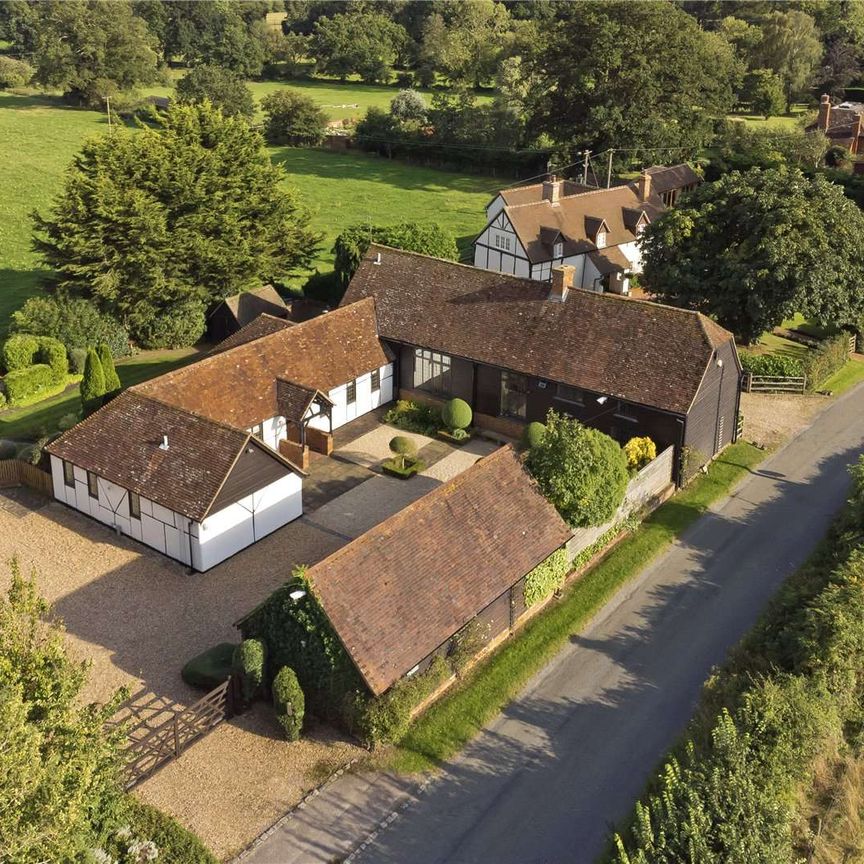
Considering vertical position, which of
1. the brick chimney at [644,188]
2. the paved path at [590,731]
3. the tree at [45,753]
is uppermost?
the brick chimney at [644,188]

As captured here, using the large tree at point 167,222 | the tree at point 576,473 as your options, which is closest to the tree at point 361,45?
the large tree at point 167,222

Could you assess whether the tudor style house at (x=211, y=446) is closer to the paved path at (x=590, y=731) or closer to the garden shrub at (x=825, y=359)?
the paved path at (x=590, y=731)

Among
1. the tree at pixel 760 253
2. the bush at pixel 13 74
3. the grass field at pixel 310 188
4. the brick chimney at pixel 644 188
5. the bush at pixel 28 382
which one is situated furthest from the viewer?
the bush at pixel 13 74

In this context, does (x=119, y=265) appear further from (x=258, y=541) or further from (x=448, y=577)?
(x=448, y=577)

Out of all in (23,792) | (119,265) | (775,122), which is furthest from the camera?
(775,122)

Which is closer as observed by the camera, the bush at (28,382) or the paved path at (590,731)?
the paved path at (590,731)

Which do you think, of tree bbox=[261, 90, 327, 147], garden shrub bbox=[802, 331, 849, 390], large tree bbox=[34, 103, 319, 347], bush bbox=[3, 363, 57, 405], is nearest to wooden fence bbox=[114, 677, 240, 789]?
bush bbox=[3, 363, 57, 405]

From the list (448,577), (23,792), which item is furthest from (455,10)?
(23,792)
